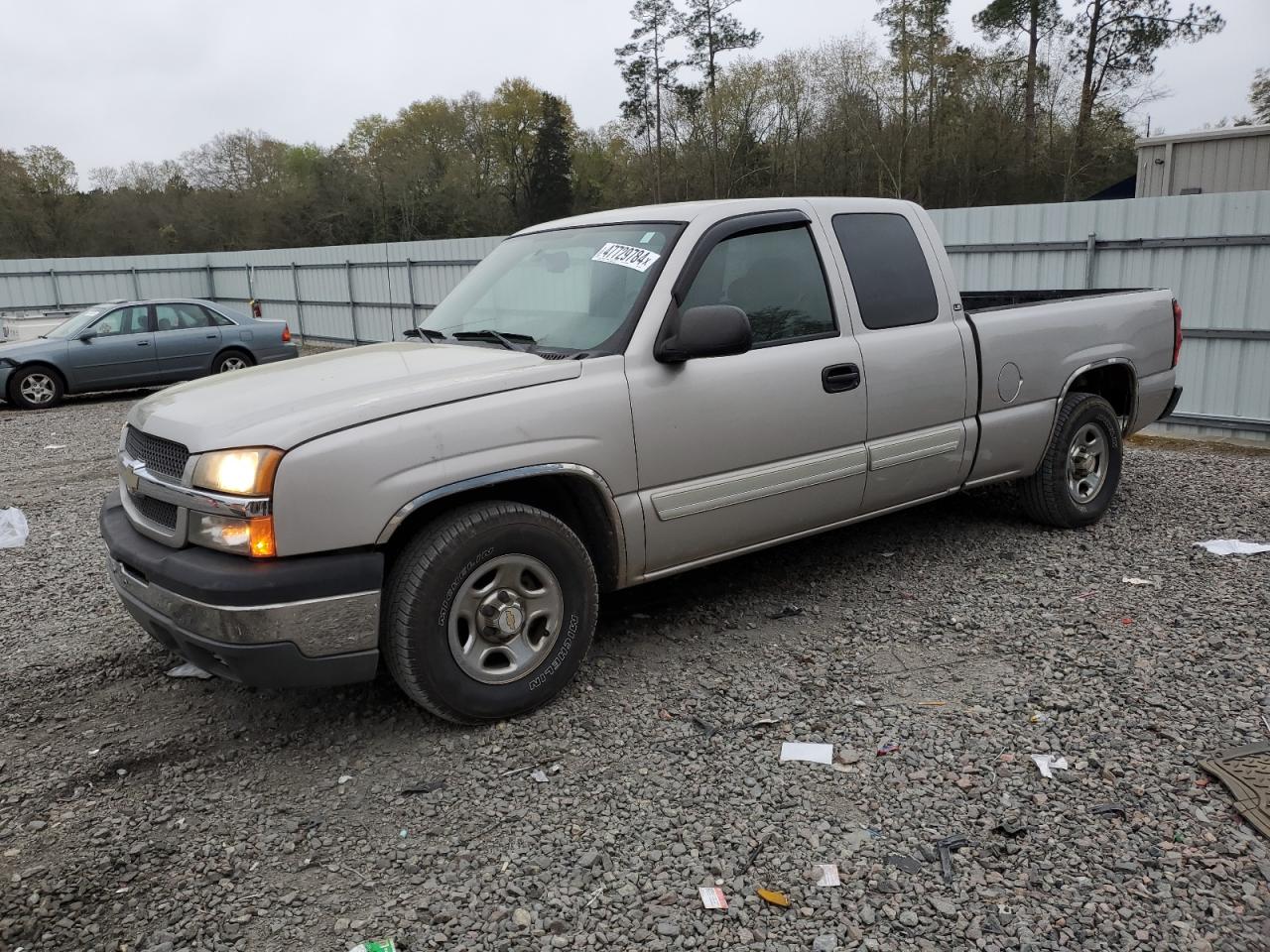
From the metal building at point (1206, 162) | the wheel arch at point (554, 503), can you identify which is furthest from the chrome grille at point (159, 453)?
the metal building at point (1206, 162)

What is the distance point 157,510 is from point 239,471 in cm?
64

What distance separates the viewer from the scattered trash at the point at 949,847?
279cm

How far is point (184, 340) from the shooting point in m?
15.1

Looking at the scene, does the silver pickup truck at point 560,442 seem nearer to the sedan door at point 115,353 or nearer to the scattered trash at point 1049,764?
the scattered trash at point 1049,764

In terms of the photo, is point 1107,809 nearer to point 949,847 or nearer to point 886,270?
point 949,847

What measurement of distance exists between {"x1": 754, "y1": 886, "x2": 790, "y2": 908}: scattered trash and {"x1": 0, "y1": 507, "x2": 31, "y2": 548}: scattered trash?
6.05 meters

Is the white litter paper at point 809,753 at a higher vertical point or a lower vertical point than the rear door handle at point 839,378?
lower

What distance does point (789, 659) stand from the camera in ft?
14.0

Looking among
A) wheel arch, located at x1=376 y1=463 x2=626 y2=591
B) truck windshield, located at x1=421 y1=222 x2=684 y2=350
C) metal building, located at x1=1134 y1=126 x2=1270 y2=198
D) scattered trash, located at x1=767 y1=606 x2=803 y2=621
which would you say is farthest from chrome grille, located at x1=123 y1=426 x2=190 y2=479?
metal building, located at x1=1134 y1=126 x2=1270 y2=198

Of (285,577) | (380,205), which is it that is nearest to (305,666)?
(285,577)

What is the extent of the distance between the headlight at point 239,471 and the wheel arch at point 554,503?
0.42 meters

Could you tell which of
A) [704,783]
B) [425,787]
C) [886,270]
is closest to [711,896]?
[704,783]

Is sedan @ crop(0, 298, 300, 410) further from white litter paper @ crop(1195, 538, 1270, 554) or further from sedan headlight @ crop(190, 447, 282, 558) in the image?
white litter paper @ crop(1195, 538, 1270, 554)

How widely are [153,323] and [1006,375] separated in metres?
13.8
